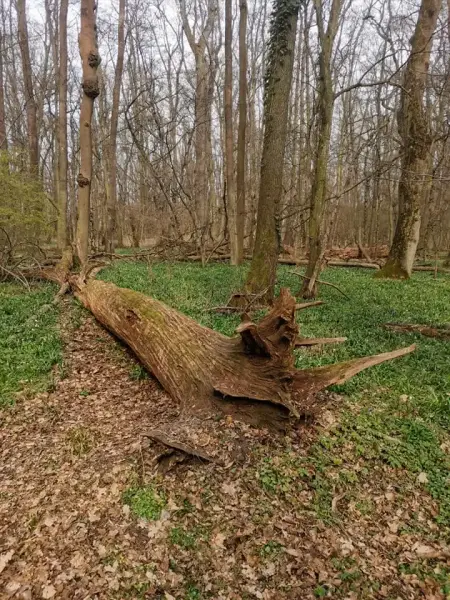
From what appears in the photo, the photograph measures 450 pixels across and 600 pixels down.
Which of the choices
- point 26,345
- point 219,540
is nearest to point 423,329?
point 219,540

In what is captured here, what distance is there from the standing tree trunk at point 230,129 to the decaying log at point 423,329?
8125mm

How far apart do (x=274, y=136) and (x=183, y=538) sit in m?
6.55

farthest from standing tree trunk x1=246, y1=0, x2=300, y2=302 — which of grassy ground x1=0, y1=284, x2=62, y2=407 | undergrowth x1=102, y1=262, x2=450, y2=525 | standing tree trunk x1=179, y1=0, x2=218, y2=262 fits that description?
standing tree trunk x1=179, y1=0, x2=218, y2=262

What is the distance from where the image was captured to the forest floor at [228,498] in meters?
2.39

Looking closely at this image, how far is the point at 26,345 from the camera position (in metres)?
5.43

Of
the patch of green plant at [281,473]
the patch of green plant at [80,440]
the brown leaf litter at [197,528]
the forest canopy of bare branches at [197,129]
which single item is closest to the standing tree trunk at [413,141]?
the forest canopy of bare branches at [197,129]

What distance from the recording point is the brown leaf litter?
2352 mm

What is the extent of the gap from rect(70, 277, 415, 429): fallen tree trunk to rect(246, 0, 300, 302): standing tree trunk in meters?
2.94

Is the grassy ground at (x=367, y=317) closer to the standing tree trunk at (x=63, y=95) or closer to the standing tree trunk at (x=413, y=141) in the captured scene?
the standing tree trunk at (x=413, y=141)

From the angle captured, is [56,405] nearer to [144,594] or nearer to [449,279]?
[144,594]

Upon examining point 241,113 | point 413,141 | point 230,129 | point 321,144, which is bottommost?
point 321,144

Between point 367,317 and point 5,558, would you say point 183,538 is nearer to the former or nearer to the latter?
point 5,558

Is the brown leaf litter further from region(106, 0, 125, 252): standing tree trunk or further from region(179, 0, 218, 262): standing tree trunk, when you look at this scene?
region(106, 0, 125, 252): standing tree trunk

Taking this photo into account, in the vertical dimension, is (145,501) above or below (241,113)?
below
